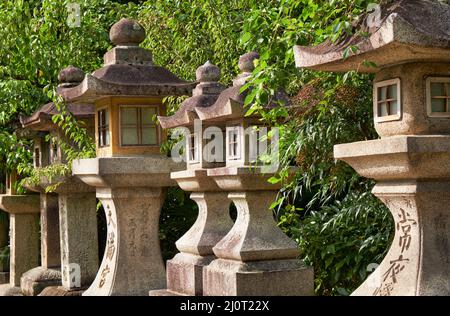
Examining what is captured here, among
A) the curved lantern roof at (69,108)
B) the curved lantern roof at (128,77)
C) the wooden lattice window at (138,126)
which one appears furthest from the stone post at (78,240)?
the wooden lattice window at (138,126)

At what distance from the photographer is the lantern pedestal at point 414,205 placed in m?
5.12

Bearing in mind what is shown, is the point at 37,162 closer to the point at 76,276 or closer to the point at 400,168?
the point at 76,276

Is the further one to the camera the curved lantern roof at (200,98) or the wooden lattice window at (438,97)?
the curved lantern roof at (200,98)

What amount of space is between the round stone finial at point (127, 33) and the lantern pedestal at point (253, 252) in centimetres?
181

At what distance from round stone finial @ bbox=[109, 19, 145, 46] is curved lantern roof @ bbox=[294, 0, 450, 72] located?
3.05 metres

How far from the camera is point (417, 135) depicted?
518 centimetres

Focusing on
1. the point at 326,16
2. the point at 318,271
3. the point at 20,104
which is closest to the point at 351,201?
the point at 318,271

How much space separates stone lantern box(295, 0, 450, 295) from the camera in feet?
16.6

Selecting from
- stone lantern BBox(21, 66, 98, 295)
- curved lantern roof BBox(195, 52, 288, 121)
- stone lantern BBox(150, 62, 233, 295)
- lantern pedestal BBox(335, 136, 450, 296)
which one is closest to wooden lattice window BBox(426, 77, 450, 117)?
lantern pedestal BBox(335, 136, 450, 296)

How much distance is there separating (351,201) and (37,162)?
4200mm

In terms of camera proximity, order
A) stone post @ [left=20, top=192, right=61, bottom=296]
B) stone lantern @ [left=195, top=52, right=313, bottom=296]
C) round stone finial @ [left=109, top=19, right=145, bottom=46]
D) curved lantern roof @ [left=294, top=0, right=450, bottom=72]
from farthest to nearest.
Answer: stone post @ [left=20, top=192, right=61, bottom=296], round stone finial @ [left=109, top=19, right=145, bottom=46], stone lantern @ [left=195, top=52, right=313, bottom=296], curved lantern roof @ [left=294, top=0, right=450, bottom=72]

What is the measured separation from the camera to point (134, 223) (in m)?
8.14

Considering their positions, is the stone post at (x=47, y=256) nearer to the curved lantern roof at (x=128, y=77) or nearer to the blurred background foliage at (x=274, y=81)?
the blurred background foliage at (x=274, y=81)

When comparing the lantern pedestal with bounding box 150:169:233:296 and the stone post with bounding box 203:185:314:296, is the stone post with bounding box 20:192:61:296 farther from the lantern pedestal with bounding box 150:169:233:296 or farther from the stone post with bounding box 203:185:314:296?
the stone post with bounding box 203:185:314:296
